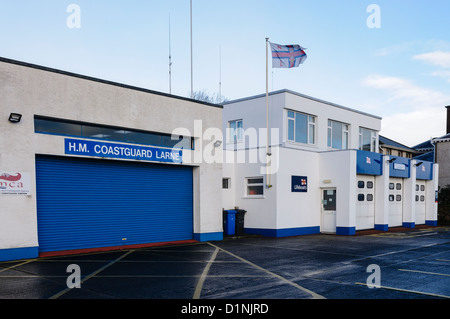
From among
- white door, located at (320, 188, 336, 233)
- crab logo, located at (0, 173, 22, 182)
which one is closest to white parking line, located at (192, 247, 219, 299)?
crab logo, located at (0, 173, 22, 182)

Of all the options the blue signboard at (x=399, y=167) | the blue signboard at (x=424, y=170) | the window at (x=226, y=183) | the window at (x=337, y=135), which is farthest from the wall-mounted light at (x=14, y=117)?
the blue signboard at (x=424, y=170)

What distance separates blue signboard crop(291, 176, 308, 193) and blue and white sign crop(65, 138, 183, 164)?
603cm

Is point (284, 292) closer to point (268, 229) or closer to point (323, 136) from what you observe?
point (268, 229)

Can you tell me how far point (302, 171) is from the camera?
1886 cm

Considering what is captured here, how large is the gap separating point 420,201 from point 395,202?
154 inches

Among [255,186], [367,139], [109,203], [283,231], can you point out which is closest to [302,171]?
[255,186]

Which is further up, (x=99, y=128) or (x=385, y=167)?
(x=99, y=128)

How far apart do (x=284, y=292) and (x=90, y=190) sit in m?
7.97

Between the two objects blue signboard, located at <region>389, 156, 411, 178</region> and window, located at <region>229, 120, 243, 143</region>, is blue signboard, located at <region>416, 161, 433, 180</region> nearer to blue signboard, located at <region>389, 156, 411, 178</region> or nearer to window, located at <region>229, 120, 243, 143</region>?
blue signboard, located at <region>389, 156, 411, 178</region>

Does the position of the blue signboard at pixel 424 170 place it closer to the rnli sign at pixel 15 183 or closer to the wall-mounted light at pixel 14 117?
the rnli sign at pixel 15 183

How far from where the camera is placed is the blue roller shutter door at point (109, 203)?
1191cm

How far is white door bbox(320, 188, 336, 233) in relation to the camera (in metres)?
19.3

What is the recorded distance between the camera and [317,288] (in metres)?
7.67
